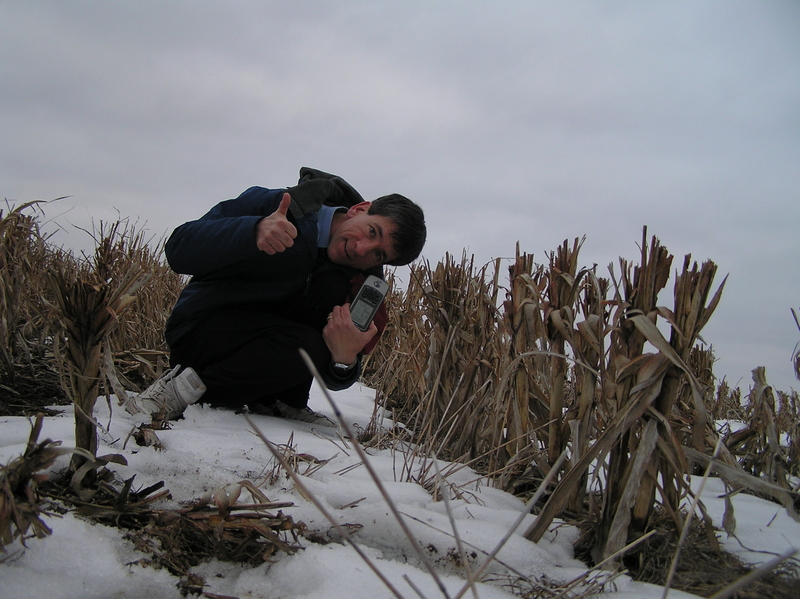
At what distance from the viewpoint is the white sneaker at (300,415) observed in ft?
7.50

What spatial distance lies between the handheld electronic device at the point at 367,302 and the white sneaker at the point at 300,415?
0.48m

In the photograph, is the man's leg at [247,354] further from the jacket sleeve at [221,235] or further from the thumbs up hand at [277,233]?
the thumbs up hand at [277,233]

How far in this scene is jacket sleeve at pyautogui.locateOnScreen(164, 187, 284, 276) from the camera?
1860 millimetres

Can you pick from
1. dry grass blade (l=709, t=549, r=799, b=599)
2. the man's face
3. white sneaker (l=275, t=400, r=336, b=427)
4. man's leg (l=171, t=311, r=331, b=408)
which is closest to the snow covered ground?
dry grass blade (l=709, t=549, r=799, b=599)

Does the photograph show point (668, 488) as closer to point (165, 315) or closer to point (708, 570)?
point (708, 570)

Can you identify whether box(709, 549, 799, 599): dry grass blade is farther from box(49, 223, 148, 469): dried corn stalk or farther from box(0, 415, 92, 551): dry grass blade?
box(49, 223, 148, 469): dried corn stalk

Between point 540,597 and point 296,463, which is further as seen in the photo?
point 296,463

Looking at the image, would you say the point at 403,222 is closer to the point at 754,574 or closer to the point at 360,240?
the point at 360,240

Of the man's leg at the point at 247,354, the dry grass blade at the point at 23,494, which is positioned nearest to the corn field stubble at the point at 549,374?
the dry grass blade at the point at 23,494

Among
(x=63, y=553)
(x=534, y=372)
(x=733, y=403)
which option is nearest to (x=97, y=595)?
(x=63, y=553)

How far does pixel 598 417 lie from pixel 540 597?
0.53m

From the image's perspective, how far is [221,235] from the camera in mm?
1901

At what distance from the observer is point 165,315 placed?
11.0 ft

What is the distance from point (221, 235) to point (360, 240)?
Result: 0.54 metres
